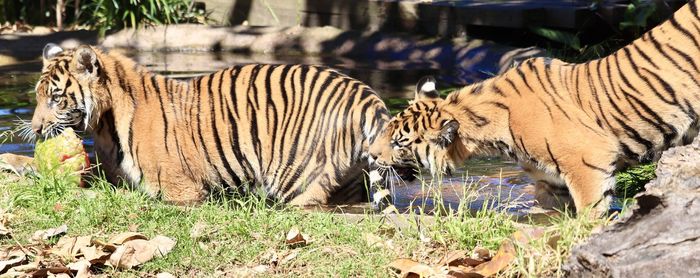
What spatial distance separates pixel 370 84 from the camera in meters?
11.1

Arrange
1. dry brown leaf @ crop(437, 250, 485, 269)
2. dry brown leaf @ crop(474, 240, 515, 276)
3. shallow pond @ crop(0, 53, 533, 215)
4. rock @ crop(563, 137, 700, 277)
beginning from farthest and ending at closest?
shallow pond @ crop(0, 53, 533, 215) → dry brown leaf @ crop(437, 250, 485, 269) → dry brown leaf @ crop(474, 240, 515, 276) → rock @ crop(563, 137, 700, 277)

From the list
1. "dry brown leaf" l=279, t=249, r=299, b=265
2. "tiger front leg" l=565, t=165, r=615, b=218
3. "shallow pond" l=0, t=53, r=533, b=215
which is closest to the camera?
"dry brown leaf" l=279, t=249, r=299, b=265

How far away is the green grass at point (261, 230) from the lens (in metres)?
4.39

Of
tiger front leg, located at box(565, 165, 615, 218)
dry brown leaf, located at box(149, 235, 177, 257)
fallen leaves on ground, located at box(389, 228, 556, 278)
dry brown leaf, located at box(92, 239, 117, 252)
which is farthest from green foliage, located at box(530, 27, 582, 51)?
dry brown leaf, located at box(92, 239, 117, 252)

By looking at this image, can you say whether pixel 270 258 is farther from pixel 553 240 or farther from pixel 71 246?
pixel 553 240

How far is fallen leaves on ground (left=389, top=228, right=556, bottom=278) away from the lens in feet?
13.4

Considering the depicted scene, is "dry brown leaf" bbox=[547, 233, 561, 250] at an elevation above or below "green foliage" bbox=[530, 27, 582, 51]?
above

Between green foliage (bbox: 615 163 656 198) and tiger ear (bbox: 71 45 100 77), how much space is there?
9.84 feet

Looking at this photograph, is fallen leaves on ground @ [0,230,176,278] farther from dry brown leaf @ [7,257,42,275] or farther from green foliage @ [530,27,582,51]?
green foliage @ [530,27,582,51]

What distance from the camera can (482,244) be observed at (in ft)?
14.6

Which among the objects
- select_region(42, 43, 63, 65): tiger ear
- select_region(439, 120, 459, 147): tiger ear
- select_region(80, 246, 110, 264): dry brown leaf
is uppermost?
select_region(42, 43, 63, 65): tiger ear

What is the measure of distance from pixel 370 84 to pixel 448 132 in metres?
5.65

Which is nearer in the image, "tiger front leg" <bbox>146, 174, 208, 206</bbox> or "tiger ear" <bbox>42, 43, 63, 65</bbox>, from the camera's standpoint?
"tiger front leg" <bbox>146, 174, 208, 206</bbox>

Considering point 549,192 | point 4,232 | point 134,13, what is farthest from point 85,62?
point 134,13
